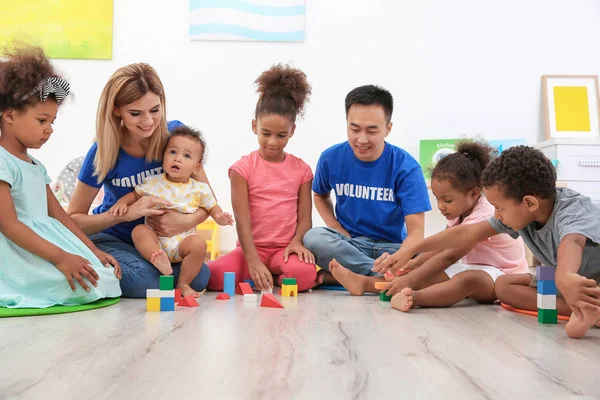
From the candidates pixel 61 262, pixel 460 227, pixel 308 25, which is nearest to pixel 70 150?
pixel 308 25

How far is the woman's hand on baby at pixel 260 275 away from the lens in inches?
89.7

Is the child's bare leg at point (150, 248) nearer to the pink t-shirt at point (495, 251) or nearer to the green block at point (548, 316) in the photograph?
the pink t-shirt at point (495, 251)

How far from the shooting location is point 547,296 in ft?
5.43

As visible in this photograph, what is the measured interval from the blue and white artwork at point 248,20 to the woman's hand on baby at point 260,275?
7.40 feet

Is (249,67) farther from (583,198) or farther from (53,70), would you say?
(583,198)

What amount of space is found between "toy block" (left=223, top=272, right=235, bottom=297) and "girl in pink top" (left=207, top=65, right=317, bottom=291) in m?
0.16

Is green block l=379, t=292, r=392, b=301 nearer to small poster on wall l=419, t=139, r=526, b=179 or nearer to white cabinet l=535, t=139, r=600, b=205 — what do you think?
white cabinet l=535, t=139, r=600, b=205

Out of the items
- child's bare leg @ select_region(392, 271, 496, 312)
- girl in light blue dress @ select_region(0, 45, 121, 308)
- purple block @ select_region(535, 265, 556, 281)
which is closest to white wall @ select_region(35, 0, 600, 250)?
child's bare leg @ select_region(392, 271, 496, 312)

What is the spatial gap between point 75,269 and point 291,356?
852 millimetres

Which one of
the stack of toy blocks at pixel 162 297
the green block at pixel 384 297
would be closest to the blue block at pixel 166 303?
the stack of toy blocks at pixel 162 297

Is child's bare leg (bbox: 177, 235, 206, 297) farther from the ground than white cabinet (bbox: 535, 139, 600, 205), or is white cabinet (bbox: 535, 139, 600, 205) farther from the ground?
white cabinet (bbox: 535, 139, 600, 205)

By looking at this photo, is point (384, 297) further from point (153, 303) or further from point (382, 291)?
point (153, 303)

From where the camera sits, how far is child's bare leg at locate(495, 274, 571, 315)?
1836 millimetres

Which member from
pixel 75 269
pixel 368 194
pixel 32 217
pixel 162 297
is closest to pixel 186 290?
pixel 162 297
